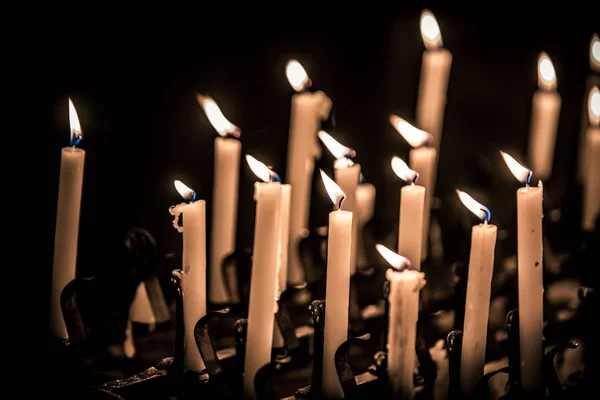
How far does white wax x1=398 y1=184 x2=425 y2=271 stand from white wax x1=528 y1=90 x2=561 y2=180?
21.7 inches

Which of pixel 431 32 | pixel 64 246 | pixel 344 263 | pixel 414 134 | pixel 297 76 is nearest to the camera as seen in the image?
pixel 344 263

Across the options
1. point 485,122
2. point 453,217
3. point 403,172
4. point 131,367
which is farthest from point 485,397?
point 485,122

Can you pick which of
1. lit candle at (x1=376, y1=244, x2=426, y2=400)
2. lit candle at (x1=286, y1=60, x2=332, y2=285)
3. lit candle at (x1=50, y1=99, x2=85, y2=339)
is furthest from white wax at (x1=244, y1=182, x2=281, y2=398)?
lit candle at (x1=286, y1=60, x2=332, y2=285)

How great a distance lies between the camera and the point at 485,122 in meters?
2.01

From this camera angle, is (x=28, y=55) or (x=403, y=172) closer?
(x=403, y=172)

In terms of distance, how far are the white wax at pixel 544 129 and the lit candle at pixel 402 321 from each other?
2.10ft

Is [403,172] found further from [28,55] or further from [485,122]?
[485,122]

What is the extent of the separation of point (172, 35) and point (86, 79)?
18 centimetres

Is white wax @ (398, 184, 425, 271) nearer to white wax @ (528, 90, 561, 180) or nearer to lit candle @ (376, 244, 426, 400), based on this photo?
lit candle @ (376, 244, 426, 400)

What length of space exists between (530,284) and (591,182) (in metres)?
0.48

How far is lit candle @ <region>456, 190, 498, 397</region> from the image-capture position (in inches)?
38.0

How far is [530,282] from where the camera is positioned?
1.00m

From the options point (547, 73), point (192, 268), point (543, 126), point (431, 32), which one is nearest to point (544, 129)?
point (543, 126)

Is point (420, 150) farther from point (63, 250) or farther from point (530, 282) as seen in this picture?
point (63, 250)
